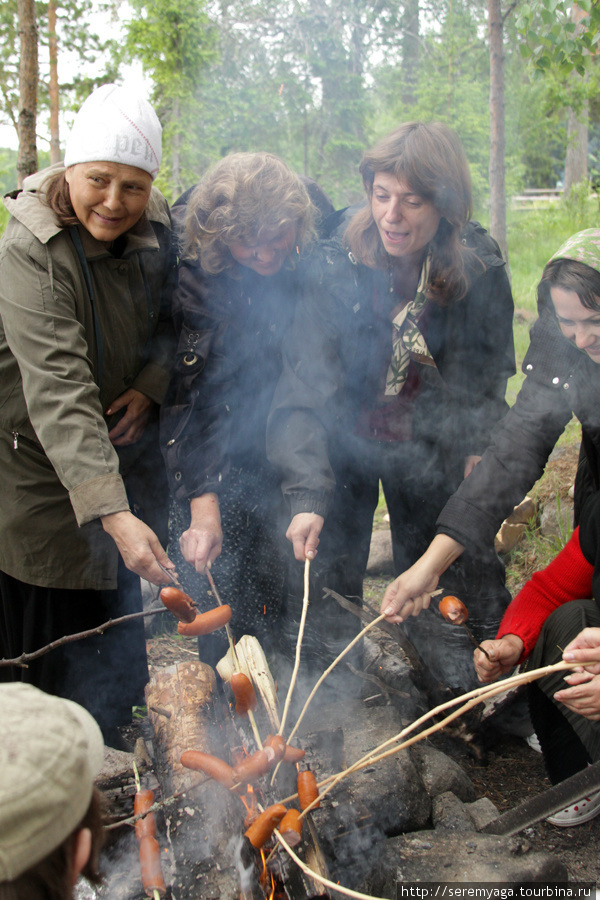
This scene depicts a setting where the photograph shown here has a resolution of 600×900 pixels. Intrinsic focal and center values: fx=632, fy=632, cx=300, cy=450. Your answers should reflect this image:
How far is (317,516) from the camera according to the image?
8.95 ft

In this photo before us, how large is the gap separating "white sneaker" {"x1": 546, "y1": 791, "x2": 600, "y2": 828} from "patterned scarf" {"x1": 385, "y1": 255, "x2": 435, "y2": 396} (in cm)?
187

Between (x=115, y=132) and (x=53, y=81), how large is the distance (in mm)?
14170

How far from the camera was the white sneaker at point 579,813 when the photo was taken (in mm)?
2352

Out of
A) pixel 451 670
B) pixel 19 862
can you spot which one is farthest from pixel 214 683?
pixel 19 862

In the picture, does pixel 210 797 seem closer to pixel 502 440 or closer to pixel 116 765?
pixel 116 765

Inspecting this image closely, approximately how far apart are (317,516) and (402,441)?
26.2 inches

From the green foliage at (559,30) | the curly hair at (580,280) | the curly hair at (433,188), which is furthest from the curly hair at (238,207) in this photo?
the green foliage at (559,30)

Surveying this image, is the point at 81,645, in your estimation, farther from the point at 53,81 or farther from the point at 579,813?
the point at 53,81

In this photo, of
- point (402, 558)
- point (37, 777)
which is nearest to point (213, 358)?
point (402, 558)

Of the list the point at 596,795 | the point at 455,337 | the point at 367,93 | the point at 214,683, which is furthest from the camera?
the point at 367,93

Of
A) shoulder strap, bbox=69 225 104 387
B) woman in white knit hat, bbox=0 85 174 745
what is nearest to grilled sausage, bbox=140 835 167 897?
woman in white knit hat, bbox=0 85 174 745

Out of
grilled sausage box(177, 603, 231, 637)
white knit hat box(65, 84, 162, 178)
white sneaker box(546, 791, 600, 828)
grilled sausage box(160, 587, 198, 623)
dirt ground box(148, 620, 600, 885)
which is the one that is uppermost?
white knit hat box(65, 84, 162, 178)

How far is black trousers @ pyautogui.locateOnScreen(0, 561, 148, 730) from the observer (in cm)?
256

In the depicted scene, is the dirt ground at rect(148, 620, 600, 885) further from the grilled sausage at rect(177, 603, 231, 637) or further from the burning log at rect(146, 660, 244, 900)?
the grilled sausage at rect(177, 603, 231, 637)
